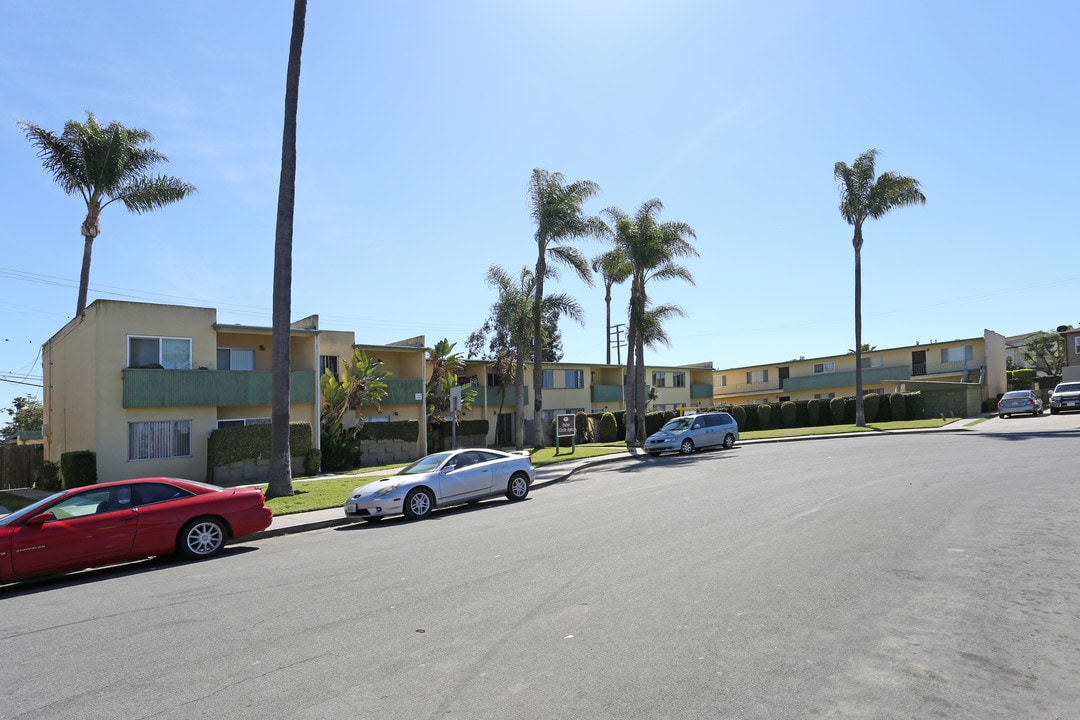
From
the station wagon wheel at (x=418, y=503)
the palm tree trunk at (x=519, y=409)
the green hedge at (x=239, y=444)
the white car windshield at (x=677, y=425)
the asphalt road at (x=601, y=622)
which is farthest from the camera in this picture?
the palm tree trunk at (x=519, y=409)

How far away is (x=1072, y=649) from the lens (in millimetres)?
5316

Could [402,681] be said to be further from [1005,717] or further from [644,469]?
[644,469]

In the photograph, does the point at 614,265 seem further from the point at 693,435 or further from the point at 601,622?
the point at 601,622

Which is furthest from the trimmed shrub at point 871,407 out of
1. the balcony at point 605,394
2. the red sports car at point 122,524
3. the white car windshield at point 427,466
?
the red sports car at point 122,524

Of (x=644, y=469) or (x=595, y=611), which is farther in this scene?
(x=644, y=469)

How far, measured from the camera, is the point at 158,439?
2495 cm

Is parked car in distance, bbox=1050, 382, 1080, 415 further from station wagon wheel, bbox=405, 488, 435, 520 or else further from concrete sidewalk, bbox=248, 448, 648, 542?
station wagon wheel, bbox=405, 488, 435, 520

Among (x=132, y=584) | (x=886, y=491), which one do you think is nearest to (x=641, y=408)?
(x=886, y=491)

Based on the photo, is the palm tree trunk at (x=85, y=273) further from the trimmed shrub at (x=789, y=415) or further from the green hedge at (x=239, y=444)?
the trimmed shrub at (x=789, y=415)

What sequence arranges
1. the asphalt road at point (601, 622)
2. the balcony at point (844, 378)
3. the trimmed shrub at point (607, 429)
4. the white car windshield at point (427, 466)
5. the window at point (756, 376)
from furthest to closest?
the window at point (756, 376)
the balcony at point (844, 378)
the trimmed shrub at point (607, 429)
the white car windshield at point (427, 466)
the asphalt road at point (601, 622)

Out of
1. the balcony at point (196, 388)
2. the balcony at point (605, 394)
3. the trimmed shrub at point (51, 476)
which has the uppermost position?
the balcony at point (196, 388)

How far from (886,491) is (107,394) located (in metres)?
22.8

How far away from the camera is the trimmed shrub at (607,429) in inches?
1791

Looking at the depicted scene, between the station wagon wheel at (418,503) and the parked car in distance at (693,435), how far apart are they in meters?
15.7
